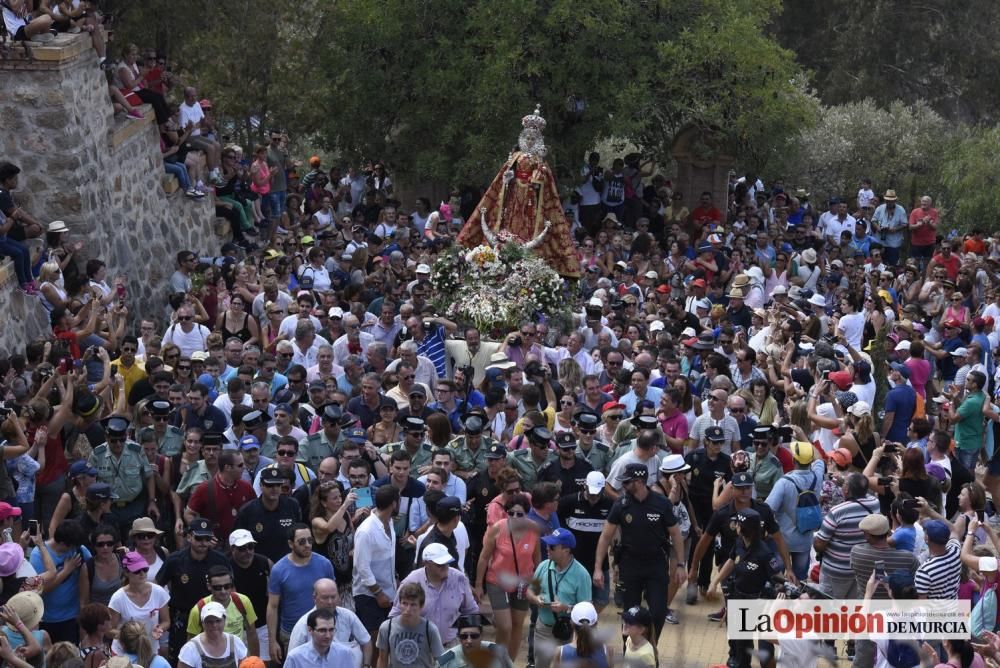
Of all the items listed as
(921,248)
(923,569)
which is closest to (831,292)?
(921,248)

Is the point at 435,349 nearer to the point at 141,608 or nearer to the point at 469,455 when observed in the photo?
the point at 469,455

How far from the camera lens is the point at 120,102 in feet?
68.1

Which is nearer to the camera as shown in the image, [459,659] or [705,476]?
[459,659]

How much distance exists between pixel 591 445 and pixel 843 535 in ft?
7.66

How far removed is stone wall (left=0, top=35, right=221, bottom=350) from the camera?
1902 centimetres

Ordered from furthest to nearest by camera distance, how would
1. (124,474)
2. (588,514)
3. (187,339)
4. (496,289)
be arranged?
1. (496,289)
2. (187,339)
3. (124,474)
4. (588,514)

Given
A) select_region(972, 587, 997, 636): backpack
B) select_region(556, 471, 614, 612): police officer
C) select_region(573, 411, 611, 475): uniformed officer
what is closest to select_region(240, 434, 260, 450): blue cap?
select_region(556, 471, 614, 612): police officer

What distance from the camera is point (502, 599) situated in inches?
480

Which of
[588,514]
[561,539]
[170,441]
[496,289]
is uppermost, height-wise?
[561,539]

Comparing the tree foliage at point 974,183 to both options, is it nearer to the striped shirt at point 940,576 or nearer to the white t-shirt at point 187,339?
the white t-shirt at point 187,339

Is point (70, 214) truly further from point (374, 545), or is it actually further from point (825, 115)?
point (825, 115)

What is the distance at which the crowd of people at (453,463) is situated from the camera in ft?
36.9

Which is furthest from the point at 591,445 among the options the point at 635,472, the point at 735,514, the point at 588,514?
the point at 735,514

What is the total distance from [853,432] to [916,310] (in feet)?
19.2
